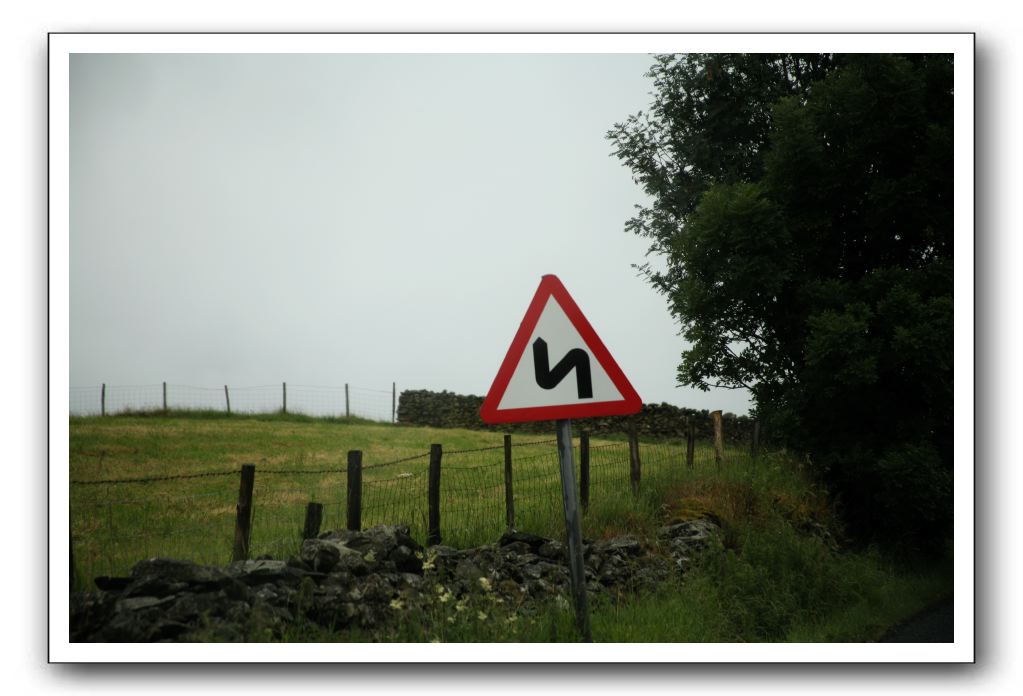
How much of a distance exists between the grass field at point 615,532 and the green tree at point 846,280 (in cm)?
87

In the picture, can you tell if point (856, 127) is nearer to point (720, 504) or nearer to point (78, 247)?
point (720, 504)

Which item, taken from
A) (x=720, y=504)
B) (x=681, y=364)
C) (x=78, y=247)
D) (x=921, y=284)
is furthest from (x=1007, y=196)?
(x=78, y=247)

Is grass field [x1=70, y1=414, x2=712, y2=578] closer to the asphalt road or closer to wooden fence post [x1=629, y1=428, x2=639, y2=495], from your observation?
wooden fence post [x1=629, y1=428, x2=639, y2=495]

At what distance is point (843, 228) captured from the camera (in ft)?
31.1

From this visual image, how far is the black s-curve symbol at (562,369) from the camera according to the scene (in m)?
4.03

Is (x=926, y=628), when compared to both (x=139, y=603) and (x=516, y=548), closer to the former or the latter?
(x=516, y=548)

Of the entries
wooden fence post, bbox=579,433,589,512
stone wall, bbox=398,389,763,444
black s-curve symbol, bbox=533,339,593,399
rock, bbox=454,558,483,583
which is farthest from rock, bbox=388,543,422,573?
stone wall, bbox=398,389,763,444

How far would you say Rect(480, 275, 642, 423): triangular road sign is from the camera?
13.2ft

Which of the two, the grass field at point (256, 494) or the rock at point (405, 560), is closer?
the rock at point (405, 560)

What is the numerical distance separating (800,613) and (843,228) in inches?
210

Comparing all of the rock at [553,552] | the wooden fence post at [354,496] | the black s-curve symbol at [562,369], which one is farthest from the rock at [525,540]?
the black s-curve symbol at [562,369]

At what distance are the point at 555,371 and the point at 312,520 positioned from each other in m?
3.57

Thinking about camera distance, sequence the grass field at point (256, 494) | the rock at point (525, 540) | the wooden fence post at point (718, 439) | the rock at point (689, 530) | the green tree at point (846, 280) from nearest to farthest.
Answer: the grass field at point (256, 494) < the rock at point (525, 540) < the rock at point (689, 530) < the green tree at point (846, 280) < the wooden fence post at point (718, 439)

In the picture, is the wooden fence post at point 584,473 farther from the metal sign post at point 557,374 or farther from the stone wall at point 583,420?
the stone wall at point 583,420
